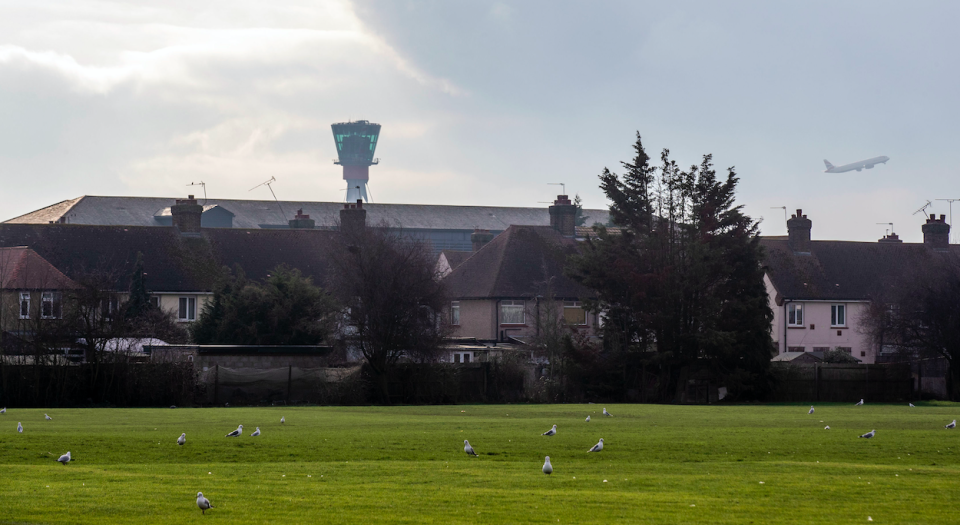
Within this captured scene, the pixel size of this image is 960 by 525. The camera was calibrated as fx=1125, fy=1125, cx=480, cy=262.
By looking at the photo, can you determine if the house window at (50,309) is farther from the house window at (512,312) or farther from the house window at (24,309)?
the house window at (512,312)

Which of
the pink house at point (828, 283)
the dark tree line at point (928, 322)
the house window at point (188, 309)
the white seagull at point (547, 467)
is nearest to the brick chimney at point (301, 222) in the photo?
the house window at point (188, 309)

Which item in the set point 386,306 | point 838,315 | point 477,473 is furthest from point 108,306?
point 838,315

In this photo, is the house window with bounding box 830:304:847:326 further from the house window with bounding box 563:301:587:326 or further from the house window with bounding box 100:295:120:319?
the house window with bounding box 100:295:120:319

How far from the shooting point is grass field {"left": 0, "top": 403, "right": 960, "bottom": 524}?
13.5 meters

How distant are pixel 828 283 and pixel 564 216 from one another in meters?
17.2

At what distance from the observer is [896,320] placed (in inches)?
2178

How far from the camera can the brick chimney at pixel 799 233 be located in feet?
→ 241

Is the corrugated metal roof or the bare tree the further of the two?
the corrugated metal roof

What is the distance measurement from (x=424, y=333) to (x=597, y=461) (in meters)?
28.7

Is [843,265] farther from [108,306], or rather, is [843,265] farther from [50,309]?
[50,309]

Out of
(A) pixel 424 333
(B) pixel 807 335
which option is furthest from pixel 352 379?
(B) pixel 807 335

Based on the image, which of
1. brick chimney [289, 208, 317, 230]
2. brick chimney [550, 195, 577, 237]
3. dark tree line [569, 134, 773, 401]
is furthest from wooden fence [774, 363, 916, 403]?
brick chimney [289, 208, 317, 230]

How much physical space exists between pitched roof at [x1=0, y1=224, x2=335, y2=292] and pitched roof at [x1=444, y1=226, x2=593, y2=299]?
9.15 m

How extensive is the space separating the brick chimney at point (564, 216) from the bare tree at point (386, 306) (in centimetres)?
2387
